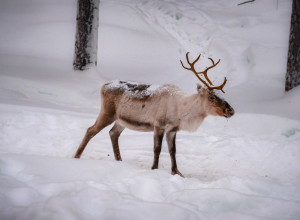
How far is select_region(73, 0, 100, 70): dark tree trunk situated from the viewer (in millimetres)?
7609

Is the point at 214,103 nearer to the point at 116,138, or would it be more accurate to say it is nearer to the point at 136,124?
the point at 136,124

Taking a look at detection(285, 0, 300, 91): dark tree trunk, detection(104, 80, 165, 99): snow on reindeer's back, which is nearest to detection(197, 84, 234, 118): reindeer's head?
detection(104, 80, 165, 99): snow on reindeer's back

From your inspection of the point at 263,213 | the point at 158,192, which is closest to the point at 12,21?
the point at 158,192

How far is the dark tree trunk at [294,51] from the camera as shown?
6082 mm

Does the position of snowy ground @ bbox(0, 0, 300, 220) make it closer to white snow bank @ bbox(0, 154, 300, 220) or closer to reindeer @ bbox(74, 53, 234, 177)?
white snow bank @ bbox(0, 154, 300, 220)

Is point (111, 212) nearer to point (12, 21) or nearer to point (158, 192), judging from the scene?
point (158, 192)

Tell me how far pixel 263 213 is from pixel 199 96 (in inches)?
72.8

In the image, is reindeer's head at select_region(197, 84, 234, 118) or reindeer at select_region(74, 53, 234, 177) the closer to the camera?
reindeer's head at select_region(197, 84, 234, 118)

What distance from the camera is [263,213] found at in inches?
84.0

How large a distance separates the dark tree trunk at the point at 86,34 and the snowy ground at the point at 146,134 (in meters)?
0.40

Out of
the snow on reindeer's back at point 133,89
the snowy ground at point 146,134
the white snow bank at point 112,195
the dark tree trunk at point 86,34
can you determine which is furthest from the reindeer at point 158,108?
the dark tree trunk at point 86,34

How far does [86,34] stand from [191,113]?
5.19m

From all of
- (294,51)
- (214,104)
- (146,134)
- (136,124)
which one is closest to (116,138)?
(136,124)

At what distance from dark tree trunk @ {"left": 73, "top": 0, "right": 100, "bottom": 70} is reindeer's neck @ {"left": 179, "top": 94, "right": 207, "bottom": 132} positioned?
491cm
